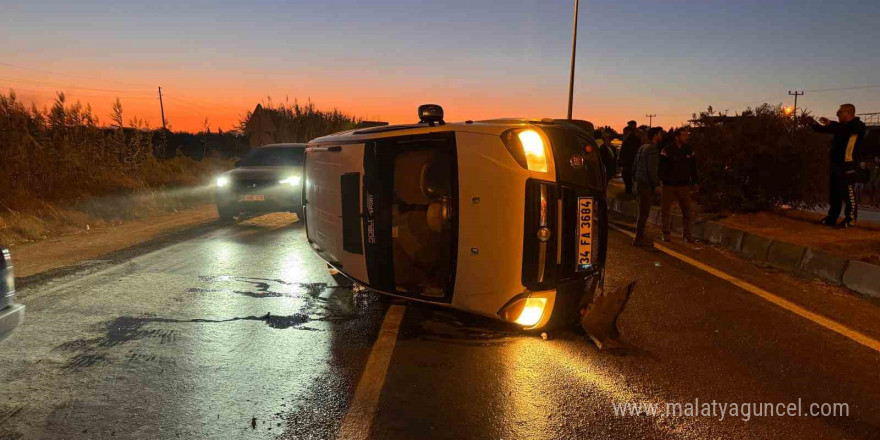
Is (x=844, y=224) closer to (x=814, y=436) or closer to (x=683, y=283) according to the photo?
(x=683, y=283)

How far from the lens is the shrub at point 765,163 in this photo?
10.2 metres

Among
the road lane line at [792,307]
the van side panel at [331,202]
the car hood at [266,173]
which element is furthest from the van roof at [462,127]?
the car hood at [266,173]

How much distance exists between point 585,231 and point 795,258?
501cm

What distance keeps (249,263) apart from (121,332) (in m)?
2.85

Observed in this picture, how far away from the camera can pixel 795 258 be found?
736cm

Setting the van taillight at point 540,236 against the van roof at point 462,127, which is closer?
the van taillight at point 540,236

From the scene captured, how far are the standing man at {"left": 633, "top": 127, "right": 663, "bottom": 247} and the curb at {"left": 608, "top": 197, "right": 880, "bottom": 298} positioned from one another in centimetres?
131

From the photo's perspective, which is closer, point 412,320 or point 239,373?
point 239,373

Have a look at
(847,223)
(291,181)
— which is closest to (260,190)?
(291,181)

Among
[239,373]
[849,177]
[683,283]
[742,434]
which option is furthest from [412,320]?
[849,177]

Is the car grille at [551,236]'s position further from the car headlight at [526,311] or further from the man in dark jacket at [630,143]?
the man in dark jacket at [630,143]

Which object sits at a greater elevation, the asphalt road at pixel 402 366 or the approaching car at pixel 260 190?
the approaching car at pixel 260 190

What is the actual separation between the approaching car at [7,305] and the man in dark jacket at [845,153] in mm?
9981

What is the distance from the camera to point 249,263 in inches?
294
